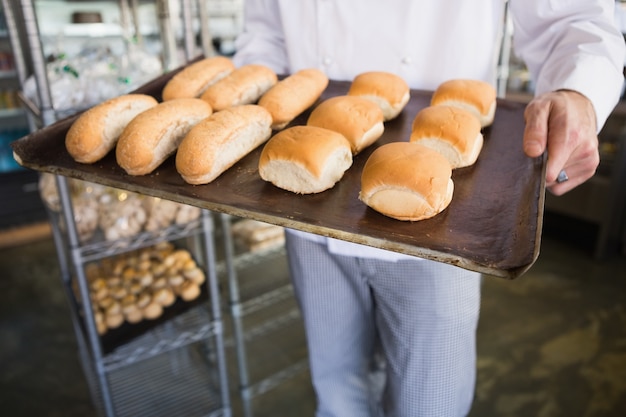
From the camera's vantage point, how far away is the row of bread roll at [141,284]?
1752 mm

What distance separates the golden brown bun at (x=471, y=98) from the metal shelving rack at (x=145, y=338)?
2.98 feet

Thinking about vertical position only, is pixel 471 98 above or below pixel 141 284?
above

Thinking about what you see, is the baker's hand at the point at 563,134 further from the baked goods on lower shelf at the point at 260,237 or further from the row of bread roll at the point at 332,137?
the baked goods on lower shelf at the point at 260,237

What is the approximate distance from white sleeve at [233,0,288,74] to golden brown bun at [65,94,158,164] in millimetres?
465

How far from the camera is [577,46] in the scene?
104 centimetres

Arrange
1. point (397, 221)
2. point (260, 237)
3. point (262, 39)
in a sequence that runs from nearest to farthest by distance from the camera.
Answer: point (397, 221) → point (262, 39) → point (260, 237)

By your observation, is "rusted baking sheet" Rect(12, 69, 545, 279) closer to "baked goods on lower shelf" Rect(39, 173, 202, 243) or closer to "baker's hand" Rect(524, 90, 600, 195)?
"baker's hand" Rect(524, 90, 600, 195)

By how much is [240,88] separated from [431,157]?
0.58 meters

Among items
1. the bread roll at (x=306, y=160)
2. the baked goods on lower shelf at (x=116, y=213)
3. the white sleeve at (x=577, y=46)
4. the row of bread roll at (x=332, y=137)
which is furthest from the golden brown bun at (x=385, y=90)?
the baked goods on lower shelf at (x=116, y=213)

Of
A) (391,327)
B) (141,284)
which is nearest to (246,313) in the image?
(141,284)

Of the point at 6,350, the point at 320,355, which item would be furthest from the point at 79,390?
the point at 320,355

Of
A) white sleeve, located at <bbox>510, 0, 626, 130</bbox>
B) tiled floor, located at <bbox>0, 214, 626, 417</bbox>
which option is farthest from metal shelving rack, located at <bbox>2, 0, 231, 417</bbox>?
white sleeve, located at <bbox>510, 0, 626, 130</bbox>

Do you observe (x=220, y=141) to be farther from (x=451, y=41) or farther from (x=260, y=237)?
(x=260, y=237)

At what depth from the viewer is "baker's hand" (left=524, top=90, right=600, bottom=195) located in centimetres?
86
